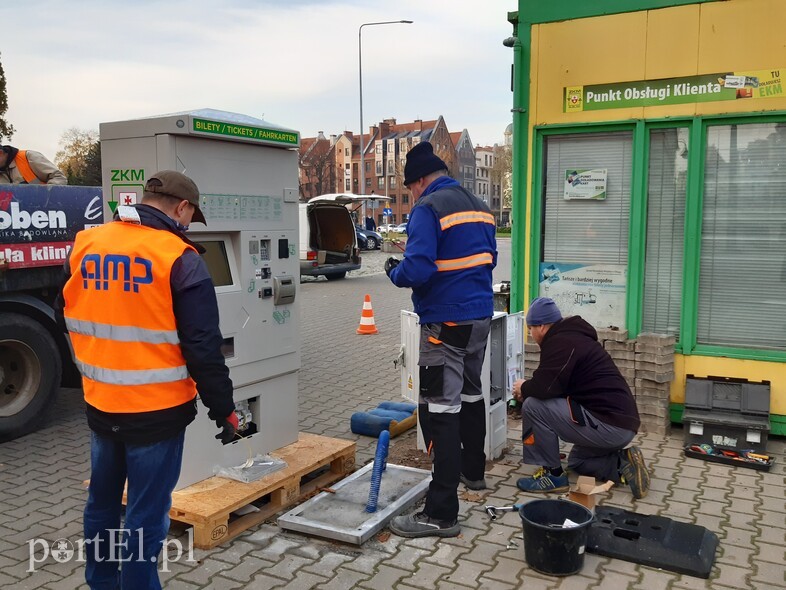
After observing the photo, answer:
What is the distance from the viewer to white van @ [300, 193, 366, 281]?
17.5 m

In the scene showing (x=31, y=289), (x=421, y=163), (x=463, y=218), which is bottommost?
(x=31, y=289)

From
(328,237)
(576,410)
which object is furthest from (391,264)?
(328,237)

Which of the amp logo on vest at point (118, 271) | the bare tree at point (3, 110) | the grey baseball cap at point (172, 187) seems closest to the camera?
the amp logo on vest at point (118, 271)

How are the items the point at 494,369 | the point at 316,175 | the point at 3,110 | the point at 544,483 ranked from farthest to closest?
the point at 316,175 → the point at 3,110 → the point at 494,369 → the point at 544,483

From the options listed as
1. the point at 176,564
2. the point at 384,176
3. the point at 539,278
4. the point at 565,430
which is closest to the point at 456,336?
the point at 565,430

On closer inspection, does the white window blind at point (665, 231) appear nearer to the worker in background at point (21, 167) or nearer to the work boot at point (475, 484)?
the work boot at point (475, 484)

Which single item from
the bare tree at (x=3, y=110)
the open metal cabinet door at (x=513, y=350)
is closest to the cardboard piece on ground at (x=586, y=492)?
the open metal cabinet door at (x=513, y=350)

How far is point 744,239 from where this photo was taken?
575 cm

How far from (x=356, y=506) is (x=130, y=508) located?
172 centimetres

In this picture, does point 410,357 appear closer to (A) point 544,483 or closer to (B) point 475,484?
(B) point 475,484

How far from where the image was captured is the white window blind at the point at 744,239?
563cm

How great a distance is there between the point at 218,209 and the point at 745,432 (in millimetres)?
4155

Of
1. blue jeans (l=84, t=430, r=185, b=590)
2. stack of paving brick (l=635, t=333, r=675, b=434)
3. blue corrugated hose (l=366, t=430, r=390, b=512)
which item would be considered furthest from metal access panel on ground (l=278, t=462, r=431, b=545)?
stack of paving brick (l=635, t=333, r=675, b=434)

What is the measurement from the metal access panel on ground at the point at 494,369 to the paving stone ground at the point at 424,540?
25 cm
